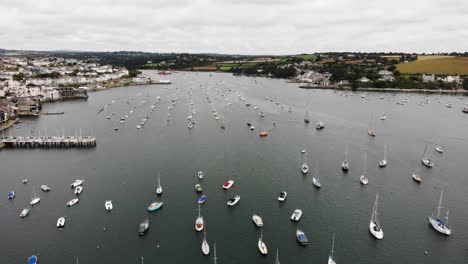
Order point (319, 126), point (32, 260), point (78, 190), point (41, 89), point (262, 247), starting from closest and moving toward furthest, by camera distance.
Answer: point (32, 260)
point (262, 247)
point (78, 190)
point (319, 126)
point (41, 89)

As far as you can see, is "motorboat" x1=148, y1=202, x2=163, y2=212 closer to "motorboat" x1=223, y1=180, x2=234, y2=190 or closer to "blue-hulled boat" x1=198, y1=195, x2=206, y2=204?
"blue-hulled boat" x1=198, y1=195, x2=206, y2=204

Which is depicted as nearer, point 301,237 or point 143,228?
point 301,237

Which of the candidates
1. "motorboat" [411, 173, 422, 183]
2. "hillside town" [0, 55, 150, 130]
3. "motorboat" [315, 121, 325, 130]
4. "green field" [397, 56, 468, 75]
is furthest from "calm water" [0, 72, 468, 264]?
"green field" [397, 56, 468, 75]

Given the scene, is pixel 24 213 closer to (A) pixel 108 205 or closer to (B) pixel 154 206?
(A) pixel 108 205

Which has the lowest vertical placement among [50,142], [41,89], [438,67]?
[50,142]

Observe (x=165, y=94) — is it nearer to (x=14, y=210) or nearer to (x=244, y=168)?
(x=244, y=168)

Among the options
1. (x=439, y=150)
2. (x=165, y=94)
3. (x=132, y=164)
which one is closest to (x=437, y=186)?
(x=439, y=150)

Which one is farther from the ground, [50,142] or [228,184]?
[50,142]

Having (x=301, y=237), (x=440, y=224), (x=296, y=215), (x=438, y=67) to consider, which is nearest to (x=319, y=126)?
(x=296, y=215)
